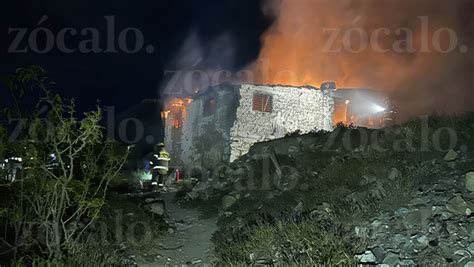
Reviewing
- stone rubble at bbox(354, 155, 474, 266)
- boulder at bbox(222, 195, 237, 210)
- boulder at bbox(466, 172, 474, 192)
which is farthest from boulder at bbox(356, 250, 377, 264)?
boulder at bbox(222, 195, 237, 210)

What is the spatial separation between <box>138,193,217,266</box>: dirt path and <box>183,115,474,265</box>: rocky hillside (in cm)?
49

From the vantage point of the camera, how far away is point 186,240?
11961 millimetres

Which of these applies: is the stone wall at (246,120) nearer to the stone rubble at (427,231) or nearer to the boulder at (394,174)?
the boulder at (394,174)

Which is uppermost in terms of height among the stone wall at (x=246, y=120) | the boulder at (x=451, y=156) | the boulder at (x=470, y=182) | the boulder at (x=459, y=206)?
the stone wall at (x=246, y=120)

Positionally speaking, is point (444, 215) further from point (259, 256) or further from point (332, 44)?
point (332, 44)

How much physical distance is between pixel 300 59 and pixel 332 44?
435 cm

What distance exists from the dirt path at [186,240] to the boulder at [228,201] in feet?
2.88

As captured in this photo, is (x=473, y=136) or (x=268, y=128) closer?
(x=473, y=136)

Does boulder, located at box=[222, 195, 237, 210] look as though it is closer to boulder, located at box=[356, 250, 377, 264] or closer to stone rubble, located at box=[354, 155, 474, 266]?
stone rubble, located at box=[354, 155, 474, 266]

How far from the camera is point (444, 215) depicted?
7816mm

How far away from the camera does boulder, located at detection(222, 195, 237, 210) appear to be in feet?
48.7

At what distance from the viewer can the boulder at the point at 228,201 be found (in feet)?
48.7

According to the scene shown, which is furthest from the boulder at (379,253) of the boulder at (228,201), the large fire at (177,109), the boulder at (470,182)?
the large fire at (177,109)

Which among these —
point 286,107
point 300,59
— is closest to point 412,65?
point 300,59
